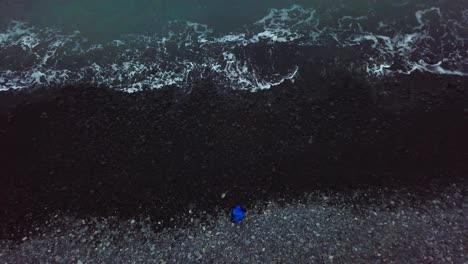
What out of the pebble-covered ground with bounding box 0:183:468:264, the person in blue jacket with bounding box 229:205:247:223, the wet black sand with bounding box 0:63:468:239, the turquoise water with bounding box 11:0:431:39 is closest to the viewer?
the pebble-covered ground with bounding box 0:183:468:264

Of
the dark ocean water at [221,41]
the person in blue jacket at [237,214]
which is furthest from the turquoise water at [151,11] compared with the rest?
the person in blue jacket at [237,214]

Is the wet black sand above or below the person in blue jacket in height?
above

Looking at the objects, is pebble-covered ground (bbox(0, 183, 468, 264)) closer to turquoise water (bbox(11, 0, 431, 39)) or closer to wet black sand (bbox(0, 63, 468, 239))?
wet black sand (bbox(0, 63, 468, 239))

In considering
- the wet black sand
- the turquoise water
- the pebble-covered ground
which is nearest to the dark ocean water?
the turquoise water

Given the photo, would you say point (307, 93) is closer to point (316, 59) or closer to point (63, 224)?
point (316, 59)

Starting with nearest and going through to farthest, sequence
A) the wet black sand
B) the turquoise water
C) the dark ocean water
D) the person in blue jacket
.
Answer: the person in blue jacket
the wet black sand
the dark ocean water
the turquoise water

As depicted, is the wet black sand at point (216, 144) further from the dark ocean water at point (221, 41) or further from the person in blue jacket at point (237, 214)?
the dark ocean water at point (221, 41)
